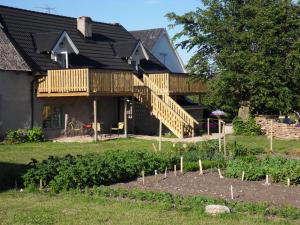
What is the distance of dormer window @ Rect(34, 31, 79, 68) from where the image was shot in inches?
1177

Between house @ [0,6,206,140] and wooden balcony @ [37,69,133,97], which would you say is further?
house @ [0,6,206,140]

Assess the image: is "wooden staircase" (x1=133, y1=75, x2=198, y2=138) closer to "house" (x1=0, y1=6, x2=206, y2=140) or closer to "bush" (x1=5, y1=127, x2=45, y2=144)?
"house" (x1=0, y1=6, x2=206, y2=140)

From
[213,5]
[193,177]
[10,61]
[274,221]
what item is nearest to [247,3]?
[213,5]

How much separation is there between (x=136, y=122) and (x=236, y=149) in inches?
570

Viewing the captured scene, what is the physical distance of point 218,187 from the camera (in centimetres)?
1234

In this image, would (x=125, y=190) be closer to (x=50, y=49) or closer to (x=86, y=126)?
(x=86, y=126)

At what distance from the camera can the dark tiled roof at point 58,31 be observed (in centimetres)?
2948

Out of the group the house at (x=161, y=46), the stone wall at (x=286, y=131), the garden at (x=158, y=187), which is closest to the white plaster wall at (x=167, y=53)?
the house at (x=161, y=46)

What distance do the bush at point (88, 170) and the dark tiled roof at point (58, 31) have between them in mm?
15120

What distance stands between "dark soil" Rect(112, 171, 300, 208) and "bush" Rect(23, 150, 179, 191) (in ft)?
1.19

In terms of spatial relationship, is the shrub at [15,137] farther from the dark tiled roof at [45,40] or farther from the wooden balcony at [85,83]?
the dark tiled roof at [45,40]

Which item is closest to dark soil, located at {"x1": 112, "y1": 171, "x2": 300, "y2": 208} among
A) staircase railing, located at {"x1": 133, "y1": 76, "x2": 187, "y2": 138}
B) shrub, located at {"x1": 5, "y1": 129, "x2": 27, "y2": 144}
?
shrub, located at {"x1": 5, "y1": 129, "x2": 27, "y2": 144}

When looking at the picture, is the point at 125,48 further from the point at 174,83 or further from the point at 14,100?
the point at 14,100

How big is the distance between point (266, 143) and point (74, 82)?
375 inches
